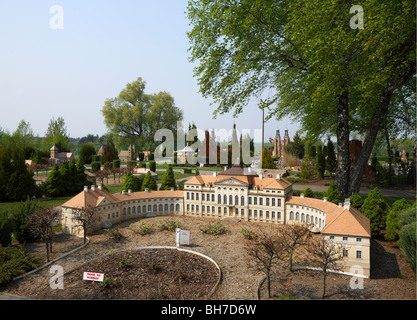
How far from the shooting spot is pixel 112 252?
66.2 ft

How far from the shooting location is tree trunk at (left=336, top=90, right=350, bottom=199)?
2567cm

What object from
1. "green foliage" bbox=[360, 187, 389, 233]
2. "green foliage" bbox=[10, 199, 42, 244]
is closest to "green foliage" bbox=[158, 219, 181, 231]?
"green foliage" bbox=[10, 199, 42, 244]

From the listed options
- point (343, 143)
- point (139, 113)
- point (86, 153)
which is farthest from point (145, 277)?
point (86, 153)

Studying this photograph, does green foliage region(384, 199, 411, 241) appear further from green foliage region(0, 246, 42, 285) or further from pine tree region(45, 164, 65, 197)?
pine tree region(45, 164, 65, 197)

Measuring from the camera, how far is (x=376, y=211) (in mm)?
22875

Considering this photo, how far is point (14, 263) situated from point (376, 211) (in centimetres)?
2753

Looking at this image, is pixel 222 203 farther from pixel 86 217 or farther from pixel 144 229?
pixel 86 217

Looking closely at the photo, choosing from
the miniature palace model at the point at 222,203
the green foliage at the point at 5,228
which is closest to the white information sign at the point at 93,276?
the miniature palace model at the point at 222,203

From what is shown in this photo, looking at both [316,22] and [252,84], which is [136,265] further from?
[316,22]

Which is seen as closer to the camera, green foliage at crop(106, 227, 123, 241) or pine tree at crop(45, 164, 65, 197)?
green foliage at crop(106, 227, 123, 241)

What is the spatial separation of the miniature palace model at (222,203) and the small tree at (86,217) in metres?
0.71

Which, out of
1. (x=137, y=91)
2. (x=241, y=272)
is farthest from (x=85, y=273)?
(x=137, y=91)

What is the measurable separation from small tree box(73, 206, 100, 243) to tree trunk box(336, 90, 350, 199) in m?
23.4

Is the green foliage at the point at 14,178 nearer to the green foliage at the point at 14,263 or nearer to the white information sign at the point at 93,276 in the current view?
the green foliage at the point at 14,263
